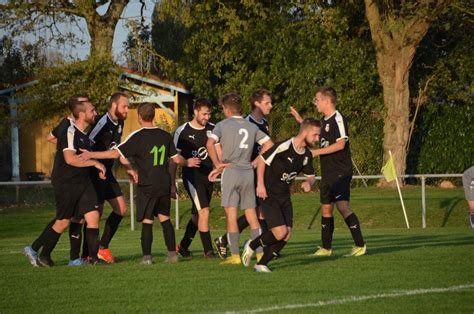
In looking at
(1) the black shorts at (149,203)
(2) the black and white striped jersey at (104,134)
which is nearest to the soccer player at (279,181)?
(1) the black shorts at (149,203)

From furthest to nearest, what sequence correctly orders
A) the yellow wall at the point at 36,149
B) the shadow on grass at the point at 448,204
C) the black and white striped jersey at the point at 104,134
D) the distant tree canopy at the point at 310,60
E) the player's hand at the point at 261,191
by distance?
the yellow wall at the point at 36,149, the distant tree canopy at the point at 310,60, the shadow on grass at the point at 448,204, the black and white striped jersey at the point at 104,134, the player's hand at the point at 261,191

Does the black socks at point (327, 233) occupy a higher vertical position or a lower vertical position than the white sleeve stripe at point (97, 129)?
lower

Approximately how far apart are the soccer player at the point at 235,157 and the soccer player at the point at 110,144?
4.70 ft

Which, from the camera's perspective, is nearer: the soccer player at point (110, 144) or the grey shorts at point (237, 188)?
the grey shorts at point (237, 188)

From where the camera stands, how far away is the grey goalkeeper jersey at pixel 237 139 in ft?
43.1

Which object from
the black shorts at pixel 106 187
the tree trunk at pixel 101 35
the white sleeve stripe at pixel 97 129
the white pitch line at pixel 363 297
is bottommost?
the white pitch line at pixel 363 297

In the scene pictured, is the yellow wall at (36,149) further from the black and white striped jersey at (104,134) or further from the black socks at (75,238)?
the black socks at (75,238)

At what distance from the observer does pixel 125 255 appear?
15188mm

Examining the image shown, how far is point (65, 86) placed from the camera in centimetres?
3403

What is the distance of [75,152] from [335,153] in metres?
3.50

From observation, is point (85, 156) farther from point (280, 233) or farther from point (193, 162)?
point (280, 233)

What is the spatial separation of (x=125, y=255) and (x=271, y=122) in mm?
16613

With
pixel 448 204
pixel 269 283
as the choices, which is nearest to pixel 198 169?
pixel 269 283

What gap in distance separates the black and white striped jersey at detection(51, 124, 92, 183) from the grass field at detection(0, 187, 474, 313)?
1102 millimetres
